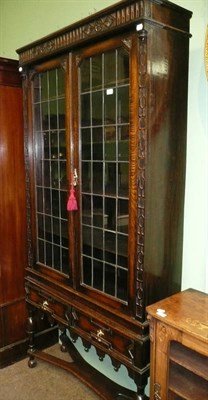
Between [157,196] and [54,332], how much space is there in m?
1.80

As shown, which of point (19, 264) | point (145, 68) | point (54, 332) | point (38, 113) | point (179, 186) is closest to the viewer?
point (145, 68)

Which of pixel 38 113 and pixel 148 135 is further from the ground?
pixel 38 113

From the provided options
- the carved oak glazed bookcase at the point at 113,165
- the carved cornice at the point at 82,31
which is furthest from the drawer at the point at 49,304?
the carved cornice at the point at 82,31

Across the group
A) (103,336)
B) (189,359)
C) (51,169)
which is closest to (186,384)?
(189,359)

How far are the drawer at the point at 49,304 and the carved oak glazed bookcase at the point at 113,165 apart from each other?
0.04 feet

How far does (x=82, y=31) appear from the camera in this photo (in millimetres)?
1538

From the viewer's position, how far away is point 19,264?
239 centimetres

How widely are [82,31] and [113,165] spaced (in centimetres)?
66

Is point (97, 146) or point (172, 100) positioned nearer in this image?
point (172, 100)

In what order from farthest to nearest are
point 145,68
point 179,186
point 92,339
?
point 92,339, point 179,186, point 145,68

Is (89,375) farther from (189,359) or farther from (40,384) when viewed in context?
(189,359)

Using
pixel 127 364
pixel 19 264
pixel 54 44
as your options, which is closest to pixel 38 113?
pixel 54 44

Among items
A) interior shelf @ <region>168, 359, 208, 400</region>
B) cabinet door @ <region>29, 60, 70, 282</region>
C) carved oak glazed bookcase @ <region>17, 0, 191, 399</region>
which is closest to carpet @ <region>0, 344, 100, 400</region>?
carved oak glazed bookcase @ <region>17, 0, 191, 399</region>

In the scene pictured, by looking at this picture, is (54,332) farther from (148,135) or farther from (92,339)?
(148,135)
